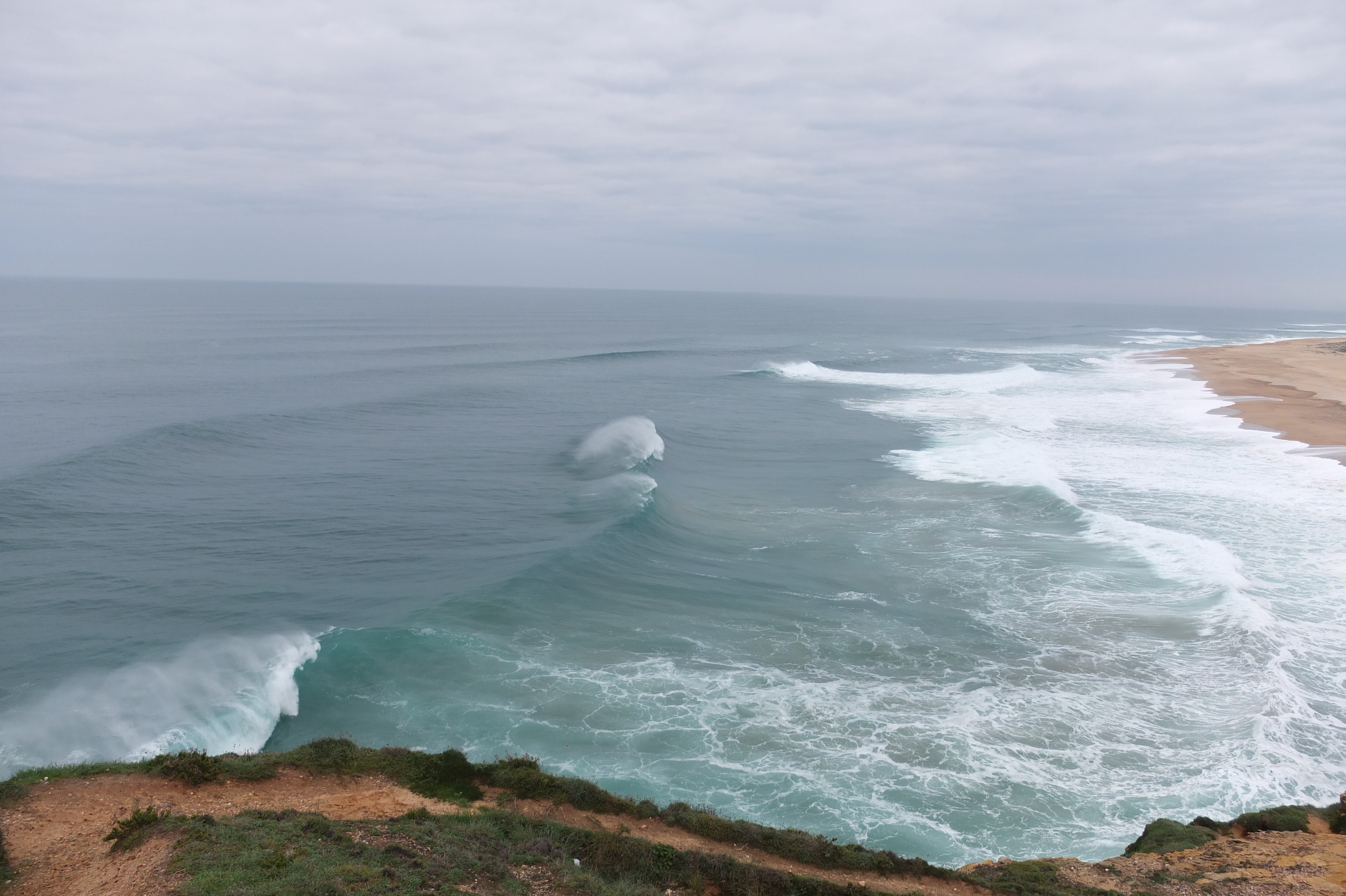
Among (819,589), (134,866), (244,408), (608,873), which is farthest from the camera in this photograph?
(244,408)

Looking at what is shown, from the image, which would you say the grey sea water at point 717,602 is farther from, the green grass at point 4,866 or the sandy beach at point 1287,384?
the green grass at point 4,866

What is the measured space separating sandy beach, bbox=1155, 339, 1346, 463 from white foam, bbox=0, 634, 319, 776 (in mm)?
47504

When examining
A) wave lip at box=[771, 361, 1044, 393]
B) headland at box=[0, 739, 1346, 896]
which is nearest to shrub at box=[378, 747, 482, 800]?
headland at box=[0, 739, 1346, 896]

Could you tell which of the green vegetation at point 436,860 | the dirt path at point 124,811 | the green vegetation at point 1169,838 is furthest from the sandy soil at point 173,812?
the green vegetation at point 1169,838

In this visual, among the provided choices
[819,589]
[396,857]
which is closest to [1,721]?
[396,857]

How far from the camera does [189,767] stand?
13.3 meters

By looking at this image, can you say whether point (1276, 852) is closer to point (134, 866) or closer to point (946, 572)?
point (946, 572)

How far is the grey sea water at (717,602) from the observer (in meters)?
17.0

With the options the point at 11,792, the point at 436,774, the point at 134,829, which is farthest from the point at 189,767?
Answer: the point at 436,774

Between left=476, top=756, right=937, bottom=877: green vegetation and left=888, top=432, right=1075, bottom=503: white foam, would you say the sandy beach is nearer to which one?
left=888, top=432, right=1075, bottom=503: white foam

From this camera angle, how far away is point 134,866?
10.7 meters

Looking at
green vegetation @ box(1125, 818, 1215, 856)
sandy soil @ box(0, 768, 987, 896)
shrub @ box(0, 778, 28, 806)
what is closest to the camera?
sandy soil @ box(0, 768, 987, 896)

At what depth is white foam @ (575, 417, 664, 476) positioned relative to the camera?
40.4 meters

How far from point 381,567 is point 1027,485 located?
2678 centimetres
